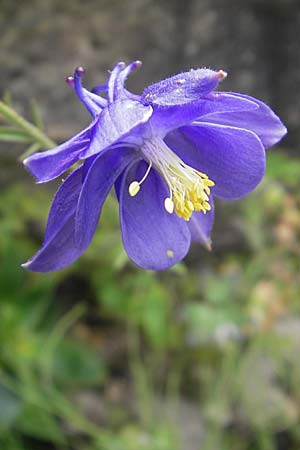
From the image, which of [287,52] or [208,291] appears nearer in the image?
[208,291]

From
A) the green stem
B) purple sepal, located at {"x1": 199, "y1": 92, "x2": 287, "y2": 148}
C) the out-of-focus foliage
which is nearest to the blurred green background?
the out-of-focus foliage

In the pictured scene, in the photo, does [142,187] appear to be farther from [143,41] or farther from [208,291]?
[143,41]

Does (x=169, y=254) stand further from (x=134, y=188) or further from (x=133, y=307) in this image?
(x=133, y=307)

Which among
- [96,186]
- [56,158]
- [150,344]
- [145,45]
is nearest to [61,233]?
[96,186]

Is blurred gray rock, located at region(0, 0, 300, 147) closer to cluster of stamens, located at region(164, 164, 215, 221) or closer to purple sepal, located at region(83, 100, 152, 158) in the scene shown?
cluster of stamens, located at region(164, 164, 215, 221)

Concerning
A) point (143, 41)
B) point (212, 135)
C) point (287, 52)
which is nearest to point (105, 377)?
point (143, 41)

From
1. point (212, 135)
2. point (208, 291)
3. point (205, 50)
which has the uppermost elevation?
point (212, 135)
